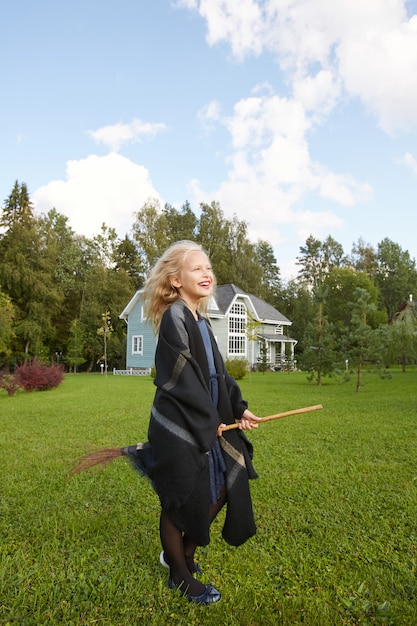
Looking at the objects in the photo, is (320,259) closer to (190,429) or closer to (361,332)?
(361,332)

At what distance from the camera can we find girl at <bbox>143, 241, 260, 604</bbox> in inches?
89.4

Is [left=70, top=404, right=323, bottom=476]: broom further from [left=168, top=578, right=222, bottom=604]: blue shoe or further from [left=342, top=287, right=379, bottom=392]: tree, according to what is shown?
[left=342, top=287, right=379, bottom=392]: tree

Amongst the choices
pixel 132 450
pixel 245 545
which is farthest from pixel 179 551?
pixel 245 545

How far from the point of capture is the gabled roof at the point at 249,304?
3056 cm

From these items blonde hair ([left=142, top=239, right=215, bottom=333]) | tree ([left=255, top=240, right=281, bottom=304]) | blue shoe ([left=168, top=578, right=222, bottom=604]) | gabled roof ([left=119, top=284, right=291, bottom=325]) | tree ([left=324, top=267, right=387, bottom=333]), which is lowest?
blue shoe ([left=168, top=578, right=222, bottom=604])

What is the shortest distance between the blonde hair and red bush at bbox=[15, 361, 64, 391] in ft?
45.0

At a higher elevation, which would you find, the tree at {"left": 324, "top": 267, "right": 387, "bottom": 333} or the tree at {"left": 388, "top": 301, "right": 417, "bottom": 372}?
the tree at {"left": 324, "top": 267, "right": 387, "bottom": 333}

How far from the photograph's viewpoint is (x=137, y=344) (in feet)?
99.1

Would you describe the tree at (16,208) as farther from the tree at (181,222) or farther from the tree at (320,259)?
the tree at (320,259)

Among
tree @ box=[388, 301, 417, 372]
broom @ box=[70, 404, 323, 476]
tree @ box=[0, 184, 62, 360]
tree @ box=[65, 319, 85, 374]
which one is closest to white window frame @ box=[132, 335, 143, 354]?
tree @ box=[65, 319, 85, 374]

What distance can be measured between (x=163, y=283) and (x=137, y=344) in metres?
27.9

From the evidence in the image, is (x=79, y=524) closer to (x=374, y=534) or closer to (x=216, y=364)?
(x=216, y=364)

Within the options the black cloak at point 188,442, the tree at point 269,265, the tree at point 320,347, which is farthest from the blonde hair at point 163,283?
the tree at point 269,265

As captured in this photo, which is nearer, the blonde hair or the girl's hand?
the girl's hand
